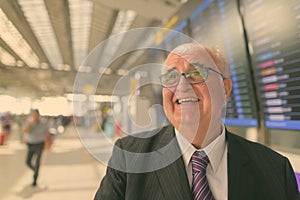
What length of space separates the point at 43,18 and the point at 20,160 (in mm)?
3431

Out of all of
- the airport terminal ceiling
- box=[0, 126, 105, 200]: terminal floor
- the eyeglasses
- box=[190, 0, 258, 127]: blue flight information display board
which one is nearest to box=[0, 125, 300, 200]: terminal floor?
box=[0, 126, 105, 200]: terminal floor

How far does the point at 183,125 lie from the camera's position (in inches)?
31.0

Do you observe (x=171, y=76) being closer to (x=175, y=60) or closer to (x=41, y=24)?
(x=175, y=60)

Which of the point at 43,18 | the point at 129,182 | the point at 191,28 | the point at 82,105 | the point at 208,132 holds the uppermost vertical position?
the point at 43,18

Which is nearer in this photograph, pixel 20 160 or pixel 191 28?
pixel 191 28

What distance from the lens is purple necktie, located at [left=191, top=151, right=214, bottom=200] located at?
2.44ft

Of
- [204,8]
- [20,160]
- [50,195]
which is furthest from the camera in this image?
[20,160]

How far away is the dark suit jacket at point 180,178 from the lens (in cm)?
74

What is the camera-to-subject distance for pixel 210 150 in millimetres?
815

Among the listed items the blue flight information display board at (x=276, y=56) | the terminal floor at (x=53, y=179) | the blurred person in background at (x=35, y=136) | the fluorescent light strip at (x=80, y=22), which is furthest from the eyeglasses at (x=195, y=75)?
the blurred person in background at (x=35, y=136)

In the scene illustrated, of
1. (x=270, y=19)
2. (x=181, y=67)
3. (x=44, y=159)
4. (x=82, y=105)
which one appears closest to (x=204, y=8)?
(x=270, y=19)

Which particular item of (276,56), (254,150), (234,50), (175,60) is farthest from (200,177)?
(234,50)

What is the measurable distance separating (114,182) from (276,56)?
1.03 m

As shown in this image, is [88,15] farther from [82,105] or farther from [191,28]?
[82,105]
